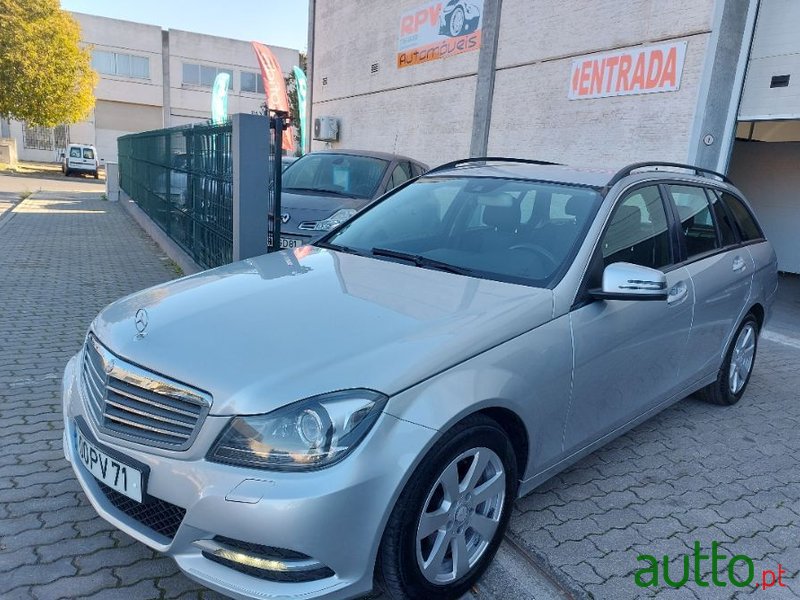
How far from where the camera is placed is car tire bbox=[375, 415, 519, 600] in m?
2.06

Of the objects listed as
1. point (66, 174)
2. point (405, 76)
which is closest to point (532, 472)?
point (405, 76)

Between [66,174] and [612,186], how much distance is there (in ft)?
111

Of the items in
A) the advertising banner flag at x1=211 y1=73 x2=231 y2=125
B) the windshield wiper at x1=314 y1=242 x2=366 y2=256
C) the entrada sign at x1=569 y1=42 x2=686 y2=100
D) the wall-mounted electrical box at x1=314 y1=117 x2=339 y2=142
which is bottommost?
the windshield wiper at x1=314 y1=242 x2=366 y2=256

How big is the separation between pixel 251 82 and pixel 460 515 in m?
45.4

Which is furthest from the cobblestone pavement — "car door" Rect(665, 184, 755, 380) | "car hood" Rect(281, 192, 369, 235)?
"car hood" Rect(281, 192, 369, 235)

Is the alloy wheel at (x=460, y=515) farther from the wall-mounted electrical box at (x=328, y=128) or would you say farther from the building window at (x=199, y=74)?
the building window at (x=199, y=74)

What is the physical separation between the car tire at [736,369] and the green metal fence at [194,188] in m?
4.40

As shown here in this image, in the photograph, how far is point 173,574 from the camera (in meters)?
2.44

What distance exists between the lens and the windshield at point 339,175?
788cm

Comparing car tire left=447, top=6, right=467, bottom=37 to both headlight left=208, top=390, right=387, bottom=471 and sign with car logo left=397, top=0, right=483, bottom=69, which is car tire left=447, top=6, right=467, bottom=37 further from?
headlight left=208, top=390, right=387, bottom=471

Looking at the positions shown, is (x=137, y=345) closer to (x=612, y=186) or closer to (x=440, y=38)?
(x=612, y=186)

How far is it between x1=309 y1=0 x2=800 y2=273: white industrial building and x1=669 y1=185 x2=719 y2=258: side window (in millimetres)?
748

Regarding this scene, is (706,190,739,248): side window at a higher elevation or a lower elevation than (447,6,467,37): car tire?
lower

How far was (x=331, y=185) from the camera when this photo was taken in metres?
7.97
